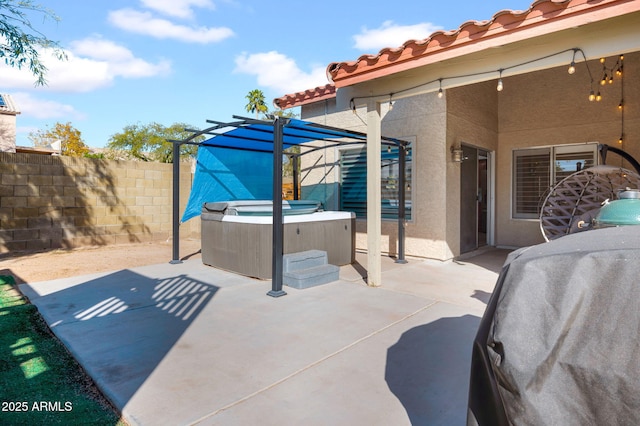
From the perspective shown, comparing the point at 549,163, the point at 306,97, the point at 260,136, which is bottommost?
the point at 549,163

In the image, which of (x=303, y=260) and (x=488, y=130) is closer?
(x=303, y=260)

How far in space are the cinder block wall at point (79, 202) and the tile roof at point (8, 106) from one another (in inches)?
521

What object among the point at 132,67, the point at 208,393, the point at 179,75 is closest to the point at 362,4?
the point at 208,393

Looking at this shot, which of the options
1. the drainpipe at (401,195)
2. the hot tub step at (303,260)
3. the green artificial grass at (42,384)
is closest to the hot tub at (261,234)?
the hot tub step at (303,260)

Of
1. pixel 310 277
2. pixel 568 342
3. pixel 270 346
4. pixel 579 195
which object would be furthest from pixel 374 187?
pixel 568 342

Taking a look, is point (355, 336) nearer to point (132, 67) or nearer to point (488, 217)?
point (488, 217)

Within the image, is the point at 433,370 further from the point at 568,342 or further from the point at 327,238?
the point at 327,238

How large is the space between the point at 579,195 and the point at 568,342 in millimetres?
5864

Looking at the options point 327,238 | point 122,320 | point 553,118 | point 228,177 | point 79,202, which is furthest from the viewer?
point 79,202

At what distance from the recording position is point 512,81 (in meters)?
8.23

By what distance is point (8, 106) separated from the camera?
1833 cm

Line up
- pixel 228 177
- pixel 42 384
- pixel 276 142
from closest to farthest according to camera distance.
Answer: pixel 42 384 → pixel 276 142 → pixel 228 177

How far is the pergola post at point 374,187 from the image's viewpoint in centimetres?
502

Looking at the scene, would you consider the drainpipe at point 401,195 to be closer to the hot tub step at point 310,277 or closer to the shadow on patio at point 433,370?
the hot tub step at point 310,277
